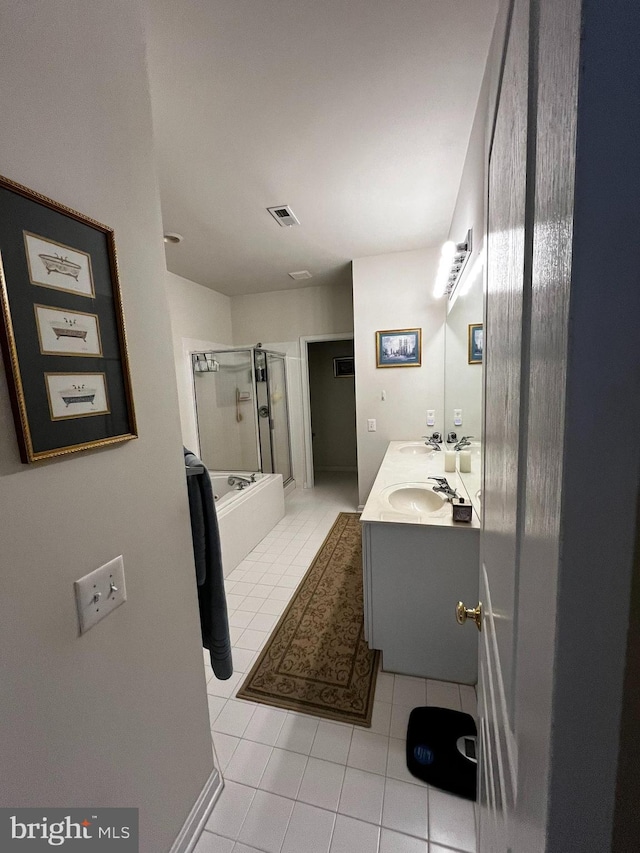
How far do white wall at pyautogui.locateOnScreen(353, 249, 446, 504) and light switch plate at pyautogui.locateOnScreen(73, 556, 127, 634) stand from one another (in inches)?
119

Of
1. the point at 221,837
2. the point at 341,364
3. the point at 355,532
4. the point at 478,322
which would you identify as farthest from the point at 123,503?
the point at 341,364

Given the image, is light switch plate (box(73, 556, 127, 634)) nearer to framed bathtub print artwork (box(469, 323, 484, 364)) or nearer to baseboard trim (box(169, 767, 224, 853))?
baseboard trim (box(169, 767, 224, 853))

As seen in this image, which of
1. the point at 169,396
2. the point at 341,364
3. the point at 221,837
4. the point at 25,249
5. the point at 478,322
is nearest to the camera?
the point at 25,249

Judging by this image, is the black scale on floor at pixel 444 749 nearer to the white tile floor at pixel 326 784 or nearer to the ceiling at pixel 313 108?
the white tile floor at pixel 326 784

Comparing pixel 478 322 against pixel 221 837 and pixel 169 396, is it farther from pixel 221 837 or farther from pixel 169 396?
pixel 221 837

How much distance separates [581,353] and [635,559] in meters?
0.15

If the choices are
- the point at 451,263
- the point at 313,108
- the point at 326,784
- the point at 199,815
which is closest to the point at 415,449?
the point at 451,263

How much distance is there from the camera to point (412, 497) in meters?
2.11

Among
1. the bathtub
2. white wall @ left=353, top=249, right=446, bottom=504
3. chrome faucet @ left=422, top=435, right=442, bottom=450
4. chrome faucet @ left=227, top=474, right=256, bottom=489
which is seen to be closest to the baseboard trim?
the bathtub

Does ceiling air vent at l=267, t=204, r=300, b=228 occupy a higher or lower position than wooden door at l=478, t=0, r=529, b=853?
higher

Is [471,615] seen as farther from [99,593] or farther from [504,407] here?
[99,593]

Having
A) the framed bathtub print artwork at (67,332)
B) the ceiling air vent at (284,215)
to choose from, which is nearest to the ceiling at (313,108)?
the ceiling air vent at (284,215)

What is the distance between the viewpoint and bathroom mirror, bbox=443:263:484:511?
6.16 feet

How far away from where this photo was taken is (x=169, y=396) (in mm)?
1027
